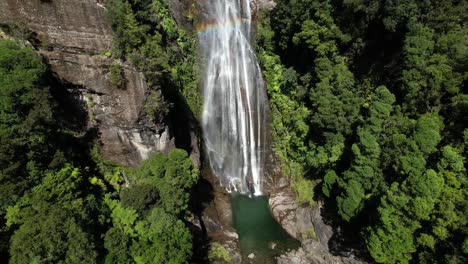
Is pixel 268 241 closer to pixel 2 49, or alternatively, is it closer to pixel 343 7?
pixel 343 7

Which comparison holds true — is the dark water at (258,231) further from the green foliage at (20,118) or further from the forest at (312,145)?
the green foliage at (20,118)

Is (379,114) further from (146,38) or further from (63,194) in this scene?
(63,194)

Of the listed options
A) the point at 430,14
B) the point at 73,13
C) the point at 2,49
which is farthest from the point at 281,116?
the point at 2,49

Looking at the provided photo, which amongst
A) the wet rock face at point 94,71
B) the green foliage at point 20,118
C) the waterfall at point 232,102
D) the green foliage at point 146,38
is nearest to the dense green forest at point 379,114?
the waterfall at point 232,102

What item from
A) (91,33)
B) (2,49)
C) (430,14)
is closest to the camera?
(2,49)

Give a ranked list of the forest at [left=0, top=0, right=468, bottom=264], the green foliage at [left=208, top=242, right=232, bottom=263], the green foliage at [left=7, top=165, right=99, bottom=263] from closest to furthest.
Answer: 1. the green foliage at [left=7, top=165, right=99, bottom=263]
2. the forest at [left=0, top=0, right=468, bottom=264]
3. the green foliage at [left=208, top=242, right=232, bottom=263]

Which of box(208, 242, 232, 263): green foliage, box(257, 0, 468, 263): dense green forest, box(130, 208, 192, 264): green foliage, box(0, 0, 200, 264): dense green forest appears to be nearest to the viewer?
box(0, 0, 200, 264): dense green forest

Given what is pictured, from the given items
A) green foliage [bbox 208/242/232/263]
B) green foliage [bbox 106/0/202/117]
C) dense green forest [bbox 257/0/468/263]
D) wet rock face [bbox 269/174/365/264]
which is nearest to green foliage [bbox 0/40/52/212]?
green foliage [bbox 106/0/202/117]

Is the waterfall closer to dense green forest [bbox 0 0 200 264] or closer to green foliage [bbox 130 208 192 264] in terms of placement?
dense green forest [bbox 0 0 200 264]
